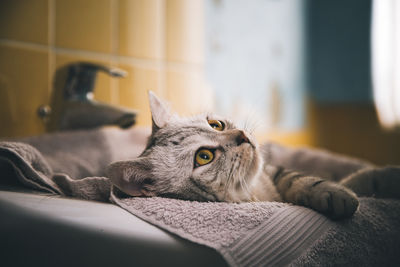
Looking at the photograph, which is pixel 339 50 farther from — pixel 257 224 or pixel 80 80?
pixel 257 224

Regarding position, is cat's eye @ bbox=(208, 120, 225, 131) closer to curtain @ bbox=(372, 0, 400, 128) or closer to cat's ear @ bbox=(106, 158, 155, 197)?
cat's ear @ bbox=(106, 158, 155, 197)

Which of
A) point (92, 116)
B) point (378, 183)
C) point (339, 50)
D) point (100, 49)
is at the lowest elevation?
point (378, 183)

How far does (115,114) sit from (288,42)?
132cm

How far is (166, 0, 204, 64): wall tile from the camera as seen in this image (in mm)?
1002

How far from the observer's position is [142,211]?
381 mm

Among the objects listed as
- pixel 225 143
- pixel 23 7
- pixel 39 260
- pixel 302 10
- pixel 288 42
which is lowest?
pixel 39 260

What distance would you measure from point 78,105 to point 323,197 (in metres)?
0.60

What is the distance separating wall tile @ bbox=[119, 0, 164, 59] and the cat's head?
38cm

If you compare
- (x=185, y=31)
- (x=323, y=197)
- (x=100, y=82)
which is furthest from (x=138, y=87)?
(x=323, y=197)

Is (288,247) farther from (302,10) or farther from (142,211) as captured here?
(302,10)

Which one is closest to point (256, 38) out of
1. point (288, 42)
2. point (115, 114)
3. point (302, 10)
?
point (288, 42)

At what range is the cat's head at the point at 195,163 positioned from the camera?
19.9 inches

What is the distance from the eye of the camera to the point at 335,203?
16.9 inches

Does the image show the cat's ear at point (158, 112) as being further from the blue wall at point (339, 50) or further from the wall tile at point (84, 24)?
the blue wall at point (339, 50)
